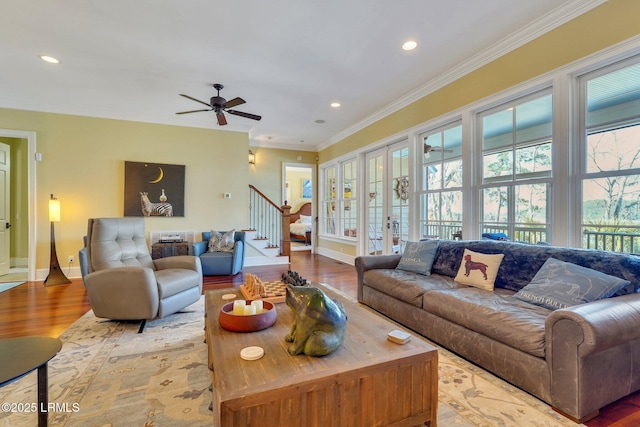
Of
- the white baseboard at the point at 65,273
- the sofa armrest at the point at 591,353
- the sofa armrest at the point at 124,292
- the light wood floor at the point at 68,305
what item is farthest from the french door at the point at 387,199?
the white baseboard at the point at 65,273

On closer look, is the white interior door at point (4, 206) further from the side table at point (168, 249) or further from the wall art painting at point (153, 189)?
the side table at point (168, 249)

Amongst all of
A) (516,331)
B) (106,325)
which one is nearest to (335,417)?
(516,331)

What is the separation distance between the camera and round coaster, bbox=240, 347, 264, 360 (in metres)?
1.26

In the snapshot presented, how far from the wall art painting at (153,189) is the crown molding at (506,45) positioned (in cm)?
413

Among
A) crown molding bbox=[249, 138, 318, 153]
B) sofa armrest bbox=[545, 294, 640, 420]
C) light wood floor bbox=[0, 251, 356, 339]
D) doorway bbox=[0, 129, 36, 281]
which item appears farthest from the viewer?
crown molding bbox=[249, 138, 318, 153]

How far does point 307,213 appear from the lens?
35.3 feet

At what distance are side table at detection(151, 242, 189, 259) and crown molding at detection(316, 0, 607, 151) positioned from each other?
4.37m

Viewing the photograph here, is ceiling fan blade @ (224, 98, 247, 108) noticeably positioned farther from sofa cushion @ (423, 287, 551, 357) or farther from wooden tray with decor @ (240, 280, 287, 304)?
sofa cushion @ (423, 287, 551, 357)

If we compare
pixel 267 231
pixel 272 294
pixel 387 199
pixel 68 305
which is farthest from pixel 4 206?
pixel 387 199

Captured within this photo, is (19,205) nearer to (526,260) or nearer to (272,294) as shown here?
(272,294)

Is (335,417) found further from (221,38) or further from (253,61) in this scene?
(253,61)

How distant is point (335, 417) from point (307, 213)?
31.7 feet

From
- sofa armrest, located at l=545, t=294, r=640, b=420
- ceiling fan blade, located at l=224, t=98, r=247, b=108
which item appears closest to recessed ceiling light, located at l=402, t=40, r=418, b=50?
ceiling fan blade, located at l=224, t=98, r=247, b=108

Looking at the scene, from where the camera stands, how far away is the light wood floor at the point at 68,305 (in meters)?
1.58
